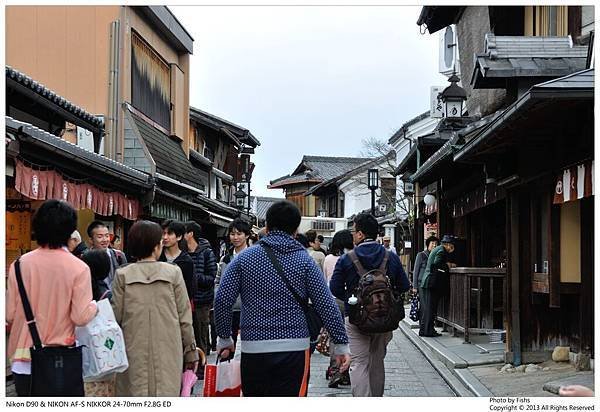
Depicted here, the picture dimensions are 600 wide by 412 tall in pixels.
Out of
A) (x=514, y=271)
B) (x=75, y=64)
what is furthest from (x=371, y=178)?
(x=514, y=271)

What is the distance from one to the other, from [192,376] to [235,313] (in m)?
2.41

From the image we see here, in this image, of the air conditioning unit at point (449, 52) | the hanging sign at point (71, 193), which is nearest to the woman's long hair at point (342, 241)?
the hanging sign at point (71, 193)

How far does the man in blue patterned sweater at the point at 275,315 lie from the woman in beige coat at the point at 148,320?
36 centimetres

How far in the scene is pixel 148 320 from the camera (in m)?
5.93

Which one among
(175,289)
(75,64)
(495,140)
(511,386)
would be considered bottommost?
(511,386)

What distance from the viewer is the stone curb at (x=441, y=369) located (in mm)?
9797

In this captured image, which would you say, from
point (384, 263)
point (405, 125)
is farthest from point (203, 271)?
point (405, 125)

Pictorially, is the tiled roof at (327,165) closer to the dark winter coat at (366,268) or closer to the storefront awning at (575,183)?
the storefront awning at (575,183)

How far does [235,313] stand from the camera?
8.76 m

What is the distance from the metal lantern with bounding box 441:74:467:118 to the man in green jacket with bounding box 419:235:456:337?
3768 mm

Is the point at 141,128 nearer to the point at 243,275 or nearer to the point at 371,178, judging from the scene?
the point at 371,178

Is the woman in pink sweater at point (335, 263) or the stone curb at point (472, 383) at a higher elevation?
the woman in pink sweater at point (335, 263)

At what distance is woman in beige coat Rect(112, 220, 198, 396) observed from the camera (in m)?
5.93
